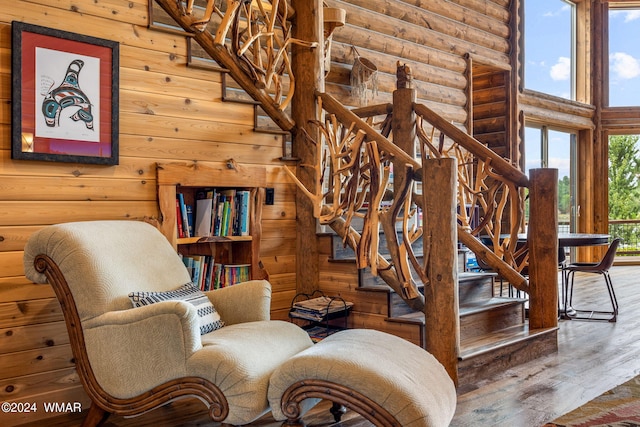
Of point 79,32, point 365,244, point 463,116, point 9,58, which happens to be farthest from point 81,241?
point 463,116

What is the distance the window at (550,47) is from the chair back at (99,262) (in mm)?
7561

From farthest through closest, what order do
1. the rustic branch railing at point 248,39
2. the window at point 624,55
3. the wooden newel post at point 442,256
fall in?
the window at point 624,55
the rustic branch railing at point 248,39
the wooden newel post at point 442,256

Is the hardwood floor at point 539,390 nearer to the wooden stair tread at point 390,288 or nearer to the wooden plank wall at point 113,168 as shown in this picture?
the wooden plank wall at point 113,168

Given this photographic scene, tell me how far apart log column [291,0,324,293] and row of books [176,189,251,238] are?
0.49m

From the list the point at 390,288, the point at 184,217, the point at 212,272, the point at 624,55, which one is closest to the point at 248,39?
the point at 184,217

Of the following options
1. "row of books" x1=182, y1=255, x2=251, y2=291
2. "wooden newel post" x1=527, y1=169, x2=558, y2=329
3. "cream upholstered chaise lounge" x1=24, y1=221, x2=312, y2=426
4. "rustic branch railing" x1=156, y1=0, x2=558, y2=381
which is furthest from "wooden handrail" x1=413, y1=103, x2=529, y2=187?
"cream upholstered chaise lounge" x1=24, y1=221, x2=312, y2=426

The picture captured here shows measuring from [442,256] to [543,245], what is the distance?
44.6 inches

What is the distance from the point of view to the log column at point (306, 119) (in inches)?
162

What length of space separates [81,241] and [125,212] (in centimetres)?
73

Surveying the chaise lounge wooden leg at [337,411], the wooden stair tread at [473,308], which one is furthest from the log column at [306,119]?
the chaise lounge wooden leg at [337,411]

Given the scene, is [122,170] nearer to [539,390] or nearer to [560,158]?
[539,390]

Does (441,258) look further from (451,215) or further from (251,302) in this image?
(251,302)

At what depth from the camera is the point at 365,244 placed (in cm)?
363

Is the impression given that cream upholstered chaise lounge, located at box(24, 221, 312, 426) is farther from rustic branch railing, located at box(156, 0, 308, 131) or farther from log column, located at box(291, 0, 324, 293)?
rustic branch railing, located at box(156, 0, 308, 131)
